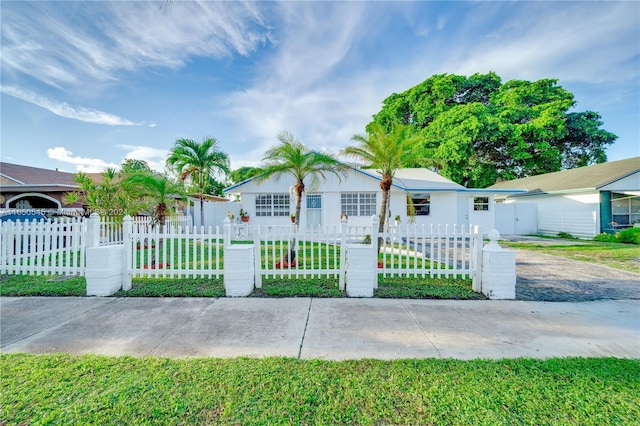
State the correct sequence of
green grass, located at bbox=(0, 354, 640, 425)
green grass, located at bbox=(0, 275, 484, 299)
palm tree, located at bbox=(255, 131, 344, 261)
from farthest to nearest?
palm tree, located at bbox=(255, 131, 344, 261) < green grass, located at bbox=(0, 275, 484, 299) < green grass, located at bbox=(0, 354, 640, 425)

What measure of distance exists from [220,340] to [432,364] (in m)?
2.42

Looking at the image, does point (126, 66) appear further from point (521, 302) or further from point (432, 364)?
point (521, 302)

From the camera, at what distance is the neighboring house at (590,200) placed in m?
14.1

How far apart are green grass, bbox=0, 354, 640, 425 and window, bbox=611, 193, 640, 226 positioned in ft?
56.5

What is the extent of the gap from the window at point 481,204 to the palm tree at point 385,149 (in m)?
9.72

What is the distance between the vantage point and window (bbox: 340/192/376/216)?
14750 millimetres

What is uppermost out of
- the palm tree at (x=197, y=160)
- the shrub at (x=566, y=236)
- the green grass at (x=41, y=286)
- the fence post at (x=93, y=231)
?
the palm tree at (x=197, y=160)

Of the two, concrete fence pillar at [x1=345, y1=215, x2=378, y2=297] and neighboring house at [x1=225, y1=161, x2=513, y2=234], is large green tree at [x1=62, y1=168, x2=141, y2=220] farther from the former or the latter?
concrete fence pillar at [x1=345, y1=215, x2=378, y2=297]

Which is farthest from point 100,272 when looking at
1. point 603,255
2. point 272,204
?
point 603,255

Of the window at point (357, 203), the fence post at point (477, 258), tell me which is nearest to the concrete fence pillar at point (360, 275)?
the fence post at point (477, 258)

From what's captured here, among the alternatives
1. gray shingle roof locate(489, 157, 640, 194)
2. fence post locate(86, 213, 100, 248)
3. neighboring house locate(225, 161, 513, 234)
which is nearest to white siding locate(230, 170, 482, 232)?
neighboring house locate(225, 161, 513, 234)

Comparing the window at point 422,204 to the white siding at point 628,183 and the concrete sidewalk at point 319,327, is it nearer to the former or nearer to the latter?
the white siding at point 628,183

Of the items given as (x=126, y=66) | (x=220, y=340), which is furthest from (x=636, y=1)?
(x=126, y=66)

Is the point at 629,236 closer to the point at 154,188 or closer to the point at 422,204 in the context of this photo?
the point at 422,204
